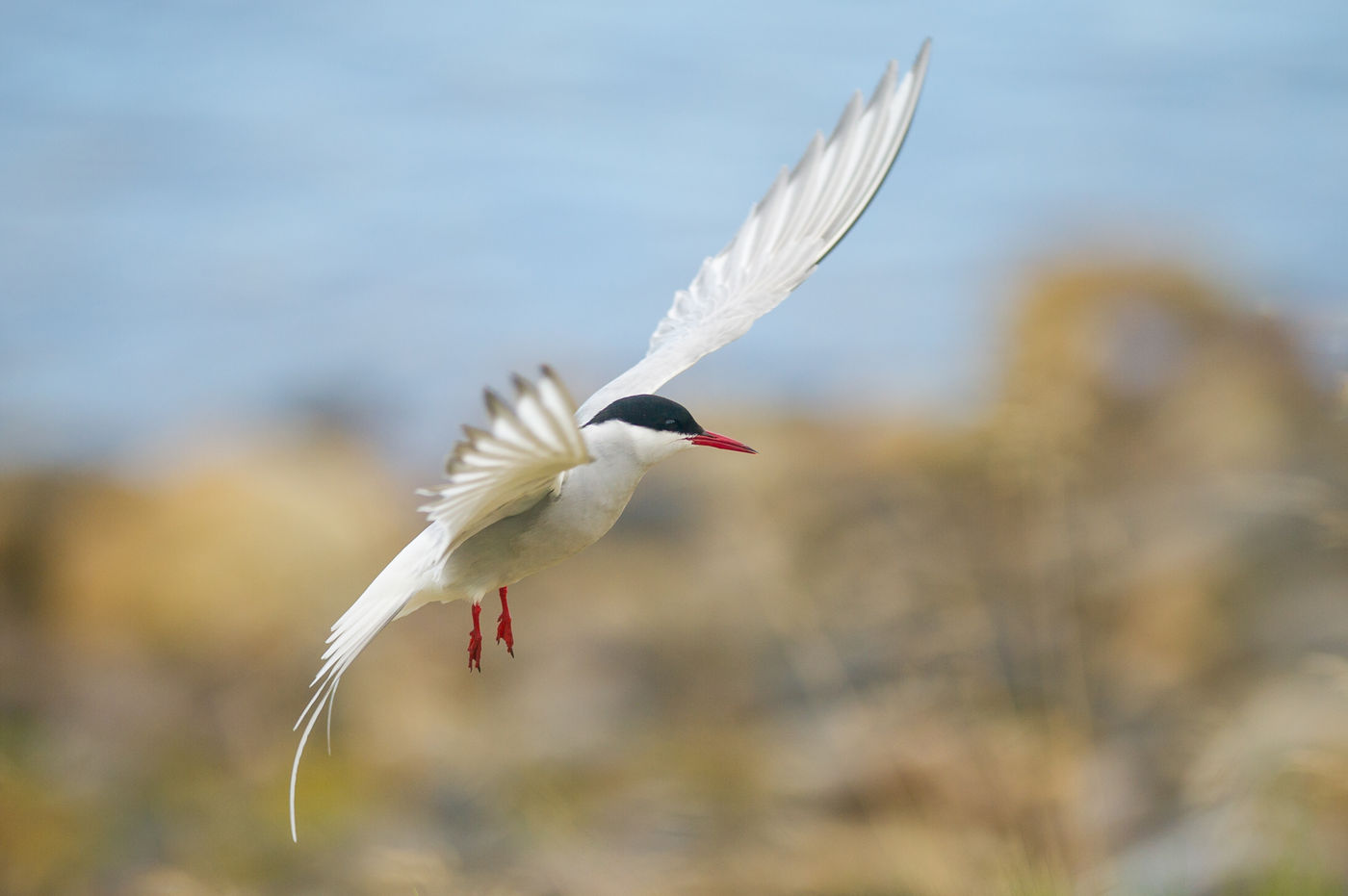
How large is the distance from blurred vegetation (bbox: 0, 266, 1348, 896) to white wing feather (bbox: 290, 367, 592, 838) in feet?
5.98

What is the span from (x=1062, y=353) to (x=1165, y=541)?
1172 millimetres

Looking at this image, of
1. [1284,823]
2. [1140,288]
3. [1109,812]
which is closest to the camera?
[1284,823]

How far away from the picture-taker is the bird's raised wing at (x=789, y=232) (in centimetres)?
227

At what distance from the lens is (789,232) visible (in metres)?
2.55

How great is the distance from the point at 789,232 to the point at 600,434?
0.90 metres

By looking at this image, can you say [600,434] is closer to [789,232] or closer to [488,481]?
[488,481]

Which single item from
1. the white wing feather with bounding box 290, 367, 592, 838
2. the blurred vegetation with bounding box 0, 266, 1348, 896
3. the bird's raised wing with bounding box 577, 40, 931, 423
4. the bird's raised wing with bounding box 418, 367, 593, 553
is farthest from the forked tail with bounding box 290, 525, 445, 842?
the blurred vegetation with bounding box 0, 266, 1348, 896

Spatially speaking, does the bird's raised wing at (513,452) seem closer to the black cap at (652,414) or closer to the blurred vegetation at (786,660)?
the black cap at (652,414)

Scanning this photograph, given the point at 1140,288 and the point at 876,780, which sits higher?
the point at 1140,288

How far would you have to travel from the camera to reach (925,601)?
14.5 feet

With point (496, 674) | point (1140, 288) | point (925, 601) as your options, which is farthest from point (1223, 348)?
point (496, 674)

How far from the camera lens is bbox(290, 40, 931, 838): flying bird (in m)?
1.48

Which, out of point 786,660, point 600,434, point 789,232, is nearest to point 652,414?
point 600,434

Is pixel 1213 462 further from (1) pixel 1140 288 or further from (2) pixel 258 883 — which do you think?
(2) pixel 258 883
